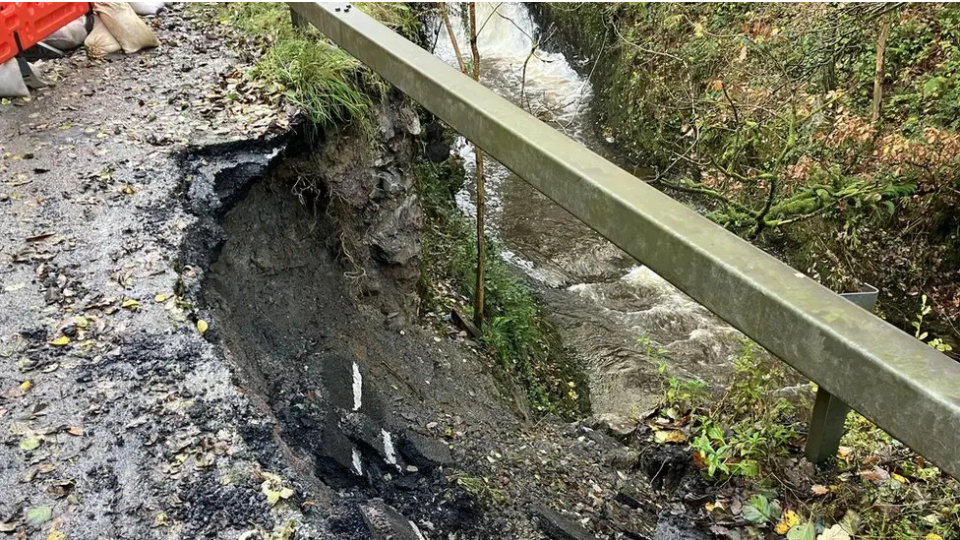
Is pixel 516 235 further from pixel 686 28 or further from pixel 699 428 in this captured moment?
pixel 699 428

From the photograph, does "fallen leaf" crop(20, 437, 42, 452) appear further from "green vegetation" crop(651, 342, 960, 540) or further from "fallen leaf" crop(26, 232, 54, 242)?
"green vegetation" crop(651, 342, 960, 540)

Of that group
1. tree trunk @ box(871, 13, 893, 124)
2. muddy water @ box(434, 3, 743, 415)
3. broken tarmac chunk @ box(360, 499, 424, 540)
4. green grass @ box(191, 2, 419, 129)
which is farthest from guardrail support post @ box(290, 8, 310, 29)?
tree trunk @ box(871, 13, 893, 124)

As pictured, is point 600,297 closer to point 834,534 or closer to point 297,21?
point 297,21

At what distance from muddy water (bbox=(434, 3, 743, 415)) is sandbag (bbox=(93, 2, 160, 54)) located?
9.93ft

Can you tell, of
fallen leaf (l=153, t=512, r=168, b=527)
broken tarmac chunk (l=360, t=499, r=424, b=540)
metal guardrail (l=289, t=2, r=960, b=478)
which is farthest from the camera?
broken tarmac chunk (l=360, t=499, r=424, b=540)

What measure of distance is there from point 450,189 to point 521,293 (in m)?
2.37

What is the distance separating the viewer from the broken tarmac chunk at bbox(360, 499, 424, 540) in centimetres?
271

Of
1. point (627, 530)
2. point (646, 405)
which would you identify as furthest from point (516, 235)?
point (627, 530)

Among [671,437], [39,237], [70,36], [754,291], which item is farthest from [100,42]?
[754,291]

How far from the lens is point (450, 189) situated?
9789 millimetres

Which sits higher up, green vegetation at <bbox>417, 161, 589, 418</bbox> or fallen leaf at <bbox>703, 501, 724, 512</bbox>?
fallen leaf at <bbox>703, 501, 724, 512</bbox>

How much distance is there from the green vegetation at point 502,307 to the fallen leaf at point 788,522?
154 inches

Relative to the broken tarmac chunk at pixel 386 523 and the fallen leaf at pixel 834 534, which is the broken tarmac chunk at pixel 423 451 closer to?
the broken tarmac chunk at pixel 386 523

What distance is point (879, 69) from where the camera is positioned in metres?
7.27
